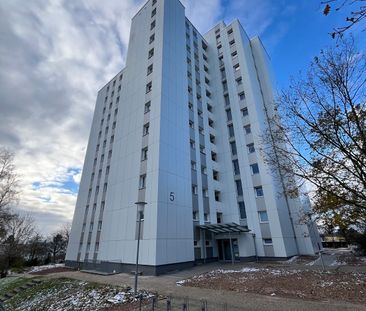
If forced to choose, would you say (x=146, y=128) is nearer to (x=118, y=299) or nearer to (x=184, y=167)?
(x=184, y=167)

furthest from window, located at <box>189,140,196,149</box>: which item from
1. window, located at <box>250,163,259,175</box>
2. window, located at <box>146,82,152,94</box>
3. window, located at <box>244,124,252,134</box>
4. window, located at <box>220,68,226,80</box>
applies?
window, located at <box>220,68,226,80</box>

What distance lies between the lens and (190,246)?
19.6 meters

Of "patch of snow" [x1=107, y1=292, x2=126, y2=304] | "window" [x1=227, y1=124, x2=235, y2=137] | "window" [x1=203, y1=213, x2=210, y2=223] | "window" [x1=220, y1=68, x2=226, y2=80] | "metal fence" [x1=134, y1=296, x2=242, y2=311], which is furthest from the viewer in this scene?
"window" [x1=220, y1=68, x2=226, y2=80]

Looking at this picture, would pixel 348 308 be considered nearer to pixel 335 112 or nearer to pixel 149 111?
pixel 335 112

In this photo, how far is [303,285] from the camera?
10273 mm

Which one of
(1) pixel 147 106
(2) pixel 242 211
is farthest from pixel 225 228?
(1) pixel 147 106

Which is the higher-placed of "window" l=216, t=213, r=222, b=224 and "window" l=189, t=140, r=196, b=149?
"window" l=189, t=140, r=196, b=149

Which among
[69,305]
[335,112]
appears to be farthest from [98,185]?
[335,112]

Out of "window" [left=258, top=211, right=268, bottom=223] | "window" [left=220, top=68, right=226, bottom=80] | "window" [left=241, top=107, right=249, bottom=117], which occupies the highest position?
"window" [left=220, top=68, right=226, bottom=80]

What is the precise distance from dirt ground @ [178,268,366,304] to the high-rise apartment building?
645 centimetres

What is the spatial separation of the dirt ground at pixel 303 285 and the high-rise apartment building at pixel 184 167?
645 cm

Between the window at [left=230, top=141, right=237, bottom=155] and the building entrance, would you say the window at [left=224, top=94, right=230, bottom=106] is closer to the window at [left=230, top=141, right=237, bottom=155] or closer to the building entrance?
the window at [left=230, top=141, right=237, bottom=155]

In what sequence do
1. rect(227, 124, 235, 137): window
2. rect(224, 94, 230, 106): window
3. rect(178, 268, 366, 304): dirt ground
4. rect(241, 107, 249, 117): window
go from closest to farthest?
1. rect(178, 268, 366, 304): dirt ground
2. rect(241, 107, 249, 117): window
3. rect(227, 124, 235, 137): window
4. rect(224, 94, 230, 106): window

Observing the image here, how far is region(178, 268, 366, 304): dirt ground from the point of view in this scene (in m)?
8.68
